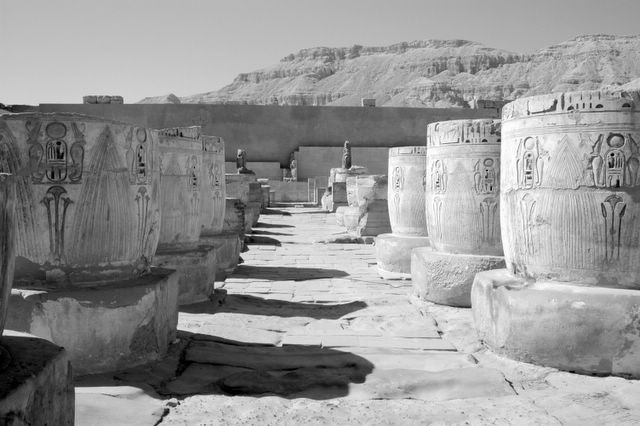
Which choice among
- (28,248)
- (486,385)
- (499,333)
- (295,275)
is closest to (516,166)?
(499,333)

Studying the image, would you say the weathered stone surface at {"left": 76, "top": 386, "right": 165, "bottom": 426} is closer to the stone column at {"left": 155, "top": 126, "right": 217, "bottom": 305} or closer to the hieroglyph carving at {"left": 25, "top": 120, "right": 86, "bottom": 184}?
the hieroglyph carving at {"left": 25, "top": 120, "right": 86, "bottom": 184}

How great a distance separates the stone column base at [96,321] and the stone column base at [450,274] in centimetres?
245

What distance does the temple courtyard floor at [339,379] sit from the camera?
2758mm

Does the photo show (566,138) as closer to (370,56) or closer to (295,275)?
(295,275)

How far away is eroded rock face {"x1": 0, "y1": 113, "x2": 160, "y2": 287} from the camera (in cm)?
325

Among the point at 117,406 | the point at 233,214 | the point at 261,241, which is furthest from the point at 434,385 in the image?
the point at 261,241

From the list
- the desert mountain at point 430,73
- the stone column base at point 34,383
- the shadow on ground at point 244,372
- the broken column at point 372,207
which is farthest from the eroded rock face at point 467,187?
the desert mountain at point 430,73

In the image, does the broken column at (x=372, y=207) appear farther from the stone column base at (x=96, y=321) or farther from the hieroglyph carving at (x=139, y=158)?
the stone column base at (x=96, y=321)

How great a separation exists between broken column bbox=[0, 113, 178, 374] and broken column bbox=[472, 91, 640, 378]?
6.55 feet

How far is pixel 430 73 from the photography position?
94.5 meters

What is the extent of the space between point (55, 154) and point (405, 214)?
4.31 meters

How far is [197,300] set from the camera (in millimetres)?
5289

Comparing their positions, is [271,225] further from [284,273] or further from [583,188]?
[583,188]

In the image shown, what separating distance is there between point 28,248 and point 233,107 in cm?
2705
